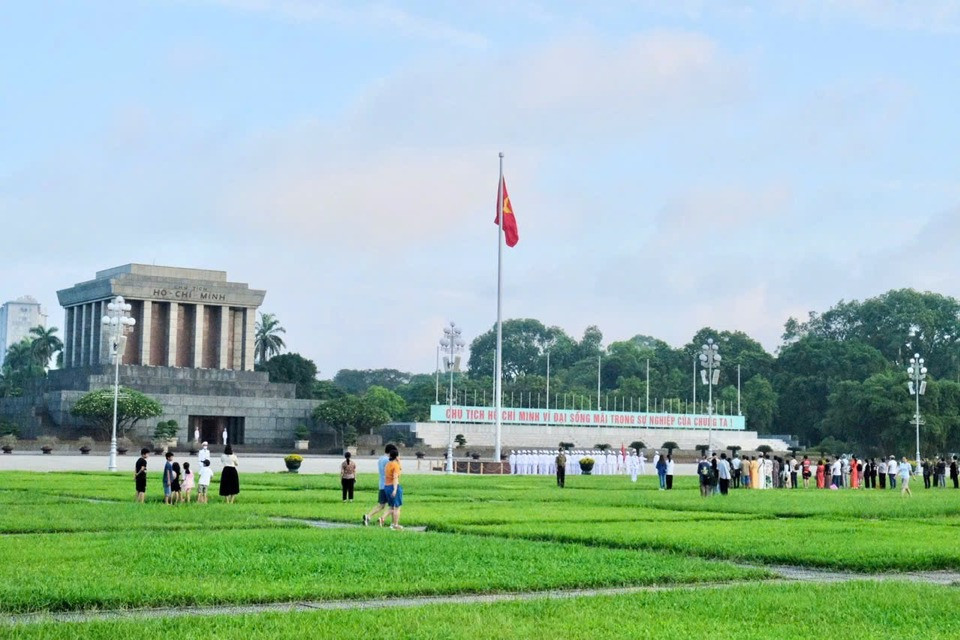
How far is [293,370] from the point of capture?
353ft

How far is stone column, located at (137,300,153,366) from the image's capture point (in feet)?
302

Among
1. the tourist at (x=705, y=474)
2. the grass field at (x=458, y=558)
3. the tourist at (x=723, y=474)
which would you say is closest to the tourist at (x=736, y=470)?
the tourist at (x=723, y=474)

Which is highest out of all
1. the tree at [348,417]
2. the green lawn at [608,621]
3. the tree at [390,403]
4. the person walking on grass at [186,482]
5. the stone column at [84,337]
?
the stone column at [84,337]

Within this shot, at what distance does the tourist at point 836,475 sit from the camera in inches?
1754

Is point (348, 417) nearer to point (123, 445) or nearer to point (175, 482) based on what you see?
point (123, 445)

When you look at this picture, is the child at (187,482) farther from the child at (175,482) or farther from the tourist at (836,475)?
the tourist at (836,475)

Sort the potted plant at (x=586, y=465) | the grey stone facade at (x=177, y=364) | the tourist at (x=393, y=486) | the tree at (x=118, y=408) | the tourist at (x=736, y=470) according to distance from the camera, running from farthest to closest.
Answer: the grey stone facade at (x=177, y=364) → the tree at (x=118, y=408) → the potted plant at (x=586, y=465) → the tourist at (x=736, y=470) → the tourist at (x=393, y=486)

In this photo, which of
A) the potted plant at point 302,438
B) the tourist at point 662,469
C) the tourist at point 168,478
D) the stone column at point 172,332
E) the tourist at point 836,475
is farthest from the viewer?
the stone column at point 172,332

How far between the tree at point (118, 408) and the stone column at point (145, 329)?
14712mm

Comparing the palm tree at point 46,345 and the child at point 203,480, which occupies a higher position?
the palm tree at point 46,345

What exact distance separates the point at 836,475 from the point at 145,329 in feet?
199

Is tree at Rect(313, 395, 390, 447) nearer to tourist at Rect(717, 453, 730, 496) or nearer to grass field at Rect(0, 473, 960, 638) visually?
tourist at Rect(717, 453, 730, 496)

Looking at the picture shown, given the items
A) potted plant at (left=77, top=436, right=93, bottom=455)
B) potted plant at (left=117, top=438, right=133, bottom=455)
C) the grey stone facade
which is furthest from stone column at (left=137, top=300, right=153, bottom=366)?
potted plant at (left=117, top=438, right=133, bottom=455)

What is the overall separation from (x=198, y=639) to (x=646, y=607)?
14.4 feet
